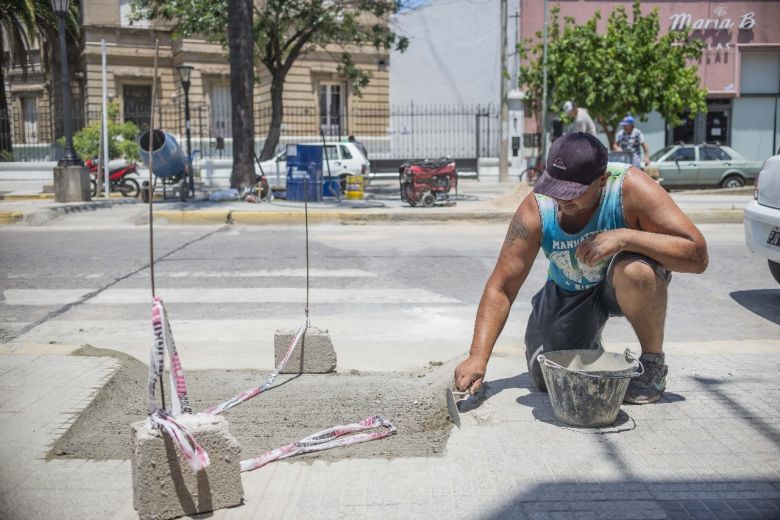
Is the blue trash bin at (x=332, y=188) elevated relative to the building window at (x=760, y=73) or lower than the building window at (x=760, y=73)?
lower

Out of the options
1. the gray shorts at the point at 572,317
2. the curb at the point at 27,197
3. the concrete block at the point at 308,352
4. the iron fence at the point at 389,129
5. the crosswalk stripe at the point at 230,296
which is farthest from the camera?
the iron fence at the point at 389,129

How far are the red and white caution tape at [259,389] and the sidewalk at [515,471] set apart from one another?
1.53 feet

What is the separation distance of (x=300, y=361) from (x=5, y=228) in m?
10.2

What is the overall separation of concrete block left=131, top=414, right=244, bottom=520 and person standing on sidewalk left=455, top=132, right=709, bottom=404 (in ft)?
3.60

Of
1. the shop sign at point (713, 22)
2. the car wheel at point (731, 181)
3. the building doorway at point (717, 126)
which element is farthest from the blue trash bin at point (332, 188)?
the building doorway at point (717, 126)

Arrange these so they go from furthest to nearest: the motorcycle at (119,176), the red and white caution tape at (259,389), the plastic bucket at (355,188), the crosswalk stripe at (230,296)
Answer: the motorcycle at (119,176) < the plastic bucket at (355,188) < the crosswalk stripe at (230,296) < the red and white caution tape at (259,389)

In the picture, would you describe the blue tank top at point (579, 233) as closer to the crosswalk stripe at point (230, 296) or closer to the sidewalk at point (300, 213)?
the crosswalk stripe at point (230, 296)

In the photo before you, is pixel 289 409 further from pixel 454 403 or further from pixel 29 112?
pixel 29 112

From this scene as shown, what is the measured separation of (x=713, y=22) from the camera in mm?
31156

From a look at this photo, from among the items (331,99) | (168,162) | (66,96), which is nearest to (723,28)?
(331,99)

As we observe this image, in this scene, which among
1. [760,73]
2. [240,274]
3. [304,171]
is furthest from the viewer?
[760,73]

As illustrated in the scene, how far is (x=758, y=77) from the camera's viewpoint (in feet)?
103

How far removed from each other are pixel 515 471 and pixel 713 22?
31.9 metres

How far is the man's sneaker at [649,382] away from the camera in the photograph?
3.90 metres
